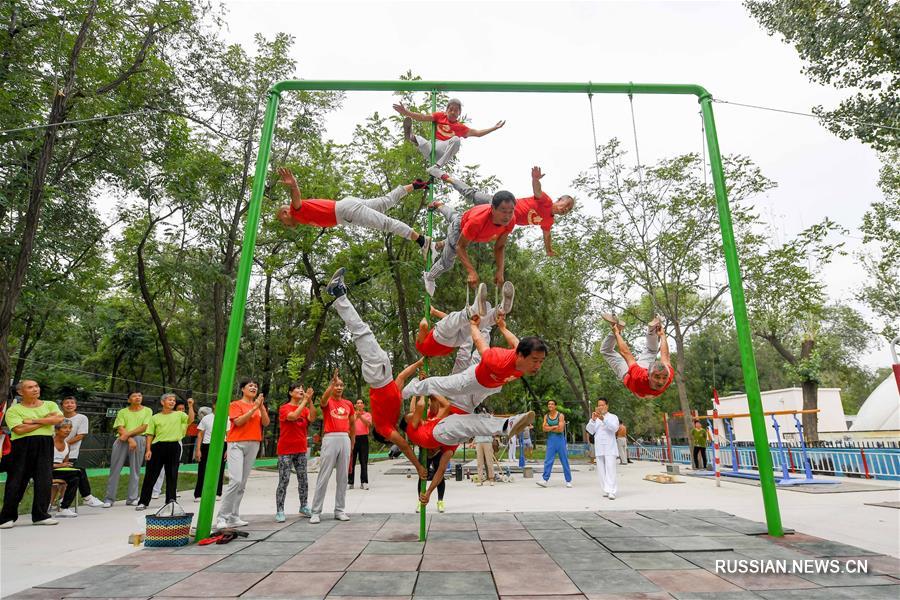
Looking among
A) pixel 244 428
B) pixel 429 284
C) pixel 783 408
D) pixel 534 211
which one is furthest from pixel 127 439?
pixel 783 408

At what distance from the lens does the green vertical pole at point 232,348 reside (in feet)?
18.3

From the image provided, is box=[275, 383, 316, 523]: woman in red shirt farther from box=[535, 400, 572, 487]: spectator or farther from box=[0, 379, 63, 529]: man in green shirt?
box=[535, 400, 572, 487]: spectator

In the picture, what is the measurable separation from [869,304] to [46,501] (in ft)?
109

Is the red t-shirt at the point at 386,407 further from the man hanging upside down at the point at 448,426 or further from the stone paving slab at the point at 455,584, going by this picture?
the stone paving slab at the point at 455,584

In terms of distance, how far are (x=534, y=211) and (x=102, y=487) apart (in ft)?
40.2

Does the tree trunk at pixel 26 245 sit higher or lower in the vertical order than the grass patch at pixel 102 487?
higher

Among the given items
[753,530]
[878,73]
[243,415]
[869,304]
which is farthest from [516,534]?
[869,304]

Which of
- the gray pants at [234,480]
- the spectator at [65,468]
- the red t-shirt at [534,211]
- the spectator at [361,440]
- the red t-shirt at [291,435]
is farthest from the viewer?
the spectator at [361,440]

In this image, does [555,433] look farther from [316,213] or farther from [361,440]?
[316,213]

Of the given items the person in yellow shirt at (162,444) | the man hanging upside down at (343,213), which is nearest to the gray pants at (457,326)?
the man hanging upside down at (343,213)

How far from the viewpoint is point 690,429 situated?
16906 millimetres

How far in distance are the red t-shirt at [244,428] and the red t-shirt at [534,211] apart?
4.25m

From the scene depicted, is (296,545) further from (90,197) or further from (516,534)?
(90,197)

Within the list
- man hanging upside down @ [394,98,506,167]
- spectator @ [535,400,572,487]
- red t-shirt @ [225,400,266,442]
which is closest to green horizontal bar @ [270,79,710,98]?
man hanging upside down @ [394,98,506,167]
